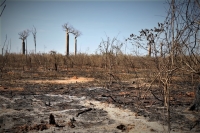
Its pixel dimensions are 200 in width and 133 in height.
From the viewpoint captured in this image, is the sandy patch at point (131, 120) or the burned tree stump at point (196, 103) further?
the burned tree stump at point (196, 103)

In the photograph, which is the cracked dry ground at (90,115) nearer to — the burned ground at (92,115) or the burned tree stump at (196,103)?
the burned ground at (92,115)

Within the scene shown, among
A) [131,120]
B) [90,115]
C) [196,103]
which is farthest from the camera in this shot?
[196,103]

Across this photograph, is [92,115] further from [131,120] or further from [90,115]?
[131,120]

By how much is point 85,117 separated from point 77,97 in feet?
5.81

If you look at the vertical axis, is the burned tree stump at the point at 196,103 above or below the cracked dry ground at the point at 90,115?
above

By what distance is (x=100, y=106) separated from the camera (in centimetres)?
433

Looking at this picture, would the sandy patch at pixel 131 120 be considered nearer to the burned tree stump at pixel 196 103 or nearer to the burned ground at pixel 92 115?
the burned ground at pixel 92 115

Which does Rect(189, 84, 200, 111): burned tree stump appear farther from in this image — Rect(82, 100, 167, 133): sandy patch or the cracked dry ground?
Rect(82, 100, 167, 133): sandy patch

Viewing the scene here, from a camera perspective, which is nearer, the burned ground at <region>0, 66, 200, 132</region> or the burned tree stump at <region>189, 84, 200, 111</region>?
the burned ground at <region>0, 66, 200, 132</region>

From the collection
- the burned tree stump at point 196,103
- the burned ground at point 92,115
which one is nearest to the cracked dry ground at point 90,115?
the burned ground at point 92,115

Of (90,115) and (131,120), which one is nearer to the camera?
(131,120)

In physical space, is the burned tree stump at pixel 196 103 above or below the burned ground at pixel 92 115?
above

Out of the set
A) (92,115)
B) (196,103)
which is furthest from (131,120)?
(196,103)

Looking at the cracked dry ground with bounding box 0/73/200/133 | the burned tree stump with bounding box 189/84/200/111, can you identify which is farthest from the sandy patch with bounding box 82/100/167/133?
the burned tree stump with bounding box 189/84/200/111
